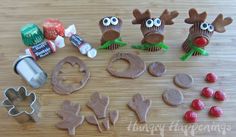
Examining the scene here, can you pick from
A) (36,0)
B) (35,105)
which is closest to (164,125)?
(35,105)

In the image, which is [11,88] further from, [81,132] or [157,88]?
[157,88]

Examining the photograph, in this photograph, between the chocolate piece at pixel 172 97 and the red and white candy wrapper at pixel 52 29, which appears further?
the red and white candy wrapper at pixel 52 29

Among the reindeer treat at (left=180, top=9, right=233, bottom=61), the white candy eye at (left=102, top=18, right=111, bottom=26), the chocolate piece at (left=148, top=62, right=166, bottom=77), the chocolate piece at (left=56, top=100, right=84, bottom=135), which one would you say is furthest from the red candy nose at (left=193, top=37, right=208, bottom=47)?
the chocolate piece at (left=56, top=100, right=84, bottom=135)

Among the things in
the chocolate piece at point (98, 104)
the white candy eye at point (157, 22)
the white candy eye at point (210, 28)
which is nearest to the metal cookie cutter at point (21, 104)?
the chocolate piece at point (98, 104)

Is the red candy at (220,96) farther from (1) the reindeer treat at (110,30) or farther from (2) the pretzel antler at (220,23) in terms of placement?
(1) the reindeer treat at (110,30)

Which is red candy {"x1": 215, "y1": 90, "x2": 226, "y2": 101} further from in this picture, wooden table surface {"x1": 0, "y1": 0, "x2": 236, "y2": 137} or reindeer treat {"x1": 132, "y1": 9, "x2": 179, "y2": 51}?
reindeer treat {"x1": 132, "y1": 9, "x2": 179, "y2": 51}
